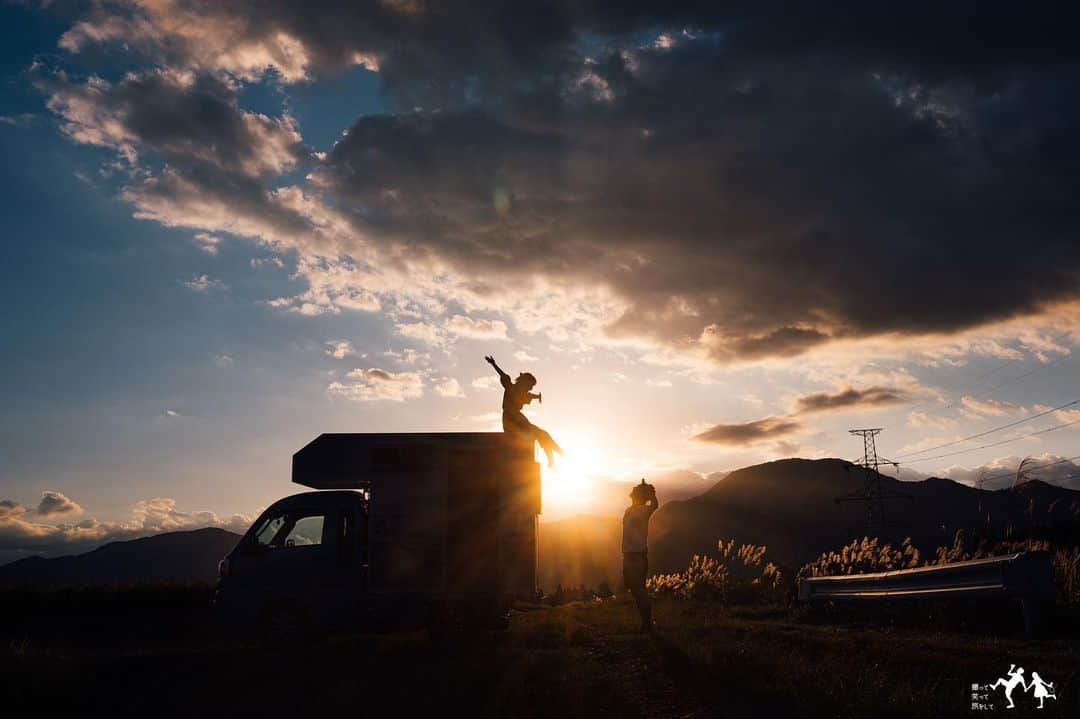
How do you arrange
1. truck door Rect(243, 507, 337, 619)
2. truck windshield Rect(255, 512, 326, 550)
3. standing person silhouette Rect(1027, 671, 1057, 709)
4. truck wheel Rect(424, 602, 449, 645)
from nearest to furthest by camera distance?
standing person silhouette Rect(1027, 671, 1057, 709)
truck wheel Rect(424, 602, 449, 645)
truck door Rect(243, 507, 337, 619)
truck windshield Rect(255, 512, 326, 550)

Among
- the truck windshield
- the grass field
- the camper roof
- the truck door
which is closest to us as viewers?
the grass field

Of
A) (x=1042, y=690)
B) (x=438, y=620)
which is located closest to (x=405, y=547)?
(x=438, y=620)

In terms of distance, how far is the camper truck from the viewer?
13922 millimetres

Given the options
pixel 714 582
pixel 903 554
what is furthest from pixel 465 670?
pixel 714 582

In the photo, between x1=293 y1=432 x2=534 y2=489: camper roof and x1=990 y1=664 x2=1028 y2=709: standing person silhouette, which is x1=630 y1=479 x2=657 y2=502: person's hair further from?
x1=990 y1=664 x2=1028 y2=709: standing person silhouette

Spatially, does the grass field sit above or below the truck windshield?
below

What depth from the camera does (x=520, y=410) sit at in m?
15.0

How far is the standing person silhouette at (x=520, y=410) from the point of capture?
14.7m

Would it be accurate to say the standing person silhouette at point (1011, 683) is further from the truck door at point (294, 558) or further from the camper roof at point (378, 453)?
the truck door at point (294, 558)

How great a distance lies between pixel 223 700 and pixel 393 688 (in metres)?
1.95

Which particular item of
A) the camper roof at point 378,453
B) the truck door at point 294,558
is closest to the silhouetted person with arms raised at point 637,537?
the camper roof at point 378,453

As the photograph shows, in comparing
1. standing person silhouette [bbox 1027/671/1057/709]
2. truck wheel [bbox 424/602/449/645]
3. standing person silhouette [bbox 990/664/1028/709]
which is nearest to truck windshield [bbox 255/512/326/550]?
truck wheel [bbox 424/602/449/645]

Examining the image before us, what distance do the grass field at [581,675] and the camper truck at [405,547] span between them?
0.70 meters

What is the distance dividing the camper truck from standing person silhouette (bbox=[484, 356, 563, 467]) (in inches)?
14.0
